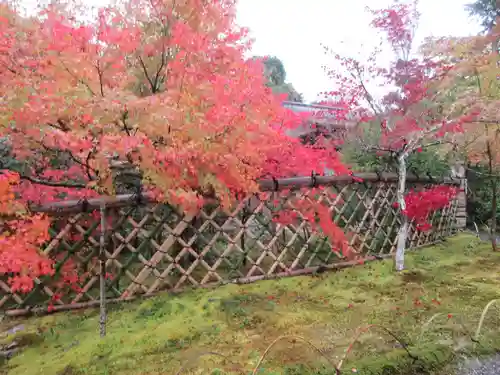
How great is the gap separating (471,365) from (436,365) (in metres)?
0.37

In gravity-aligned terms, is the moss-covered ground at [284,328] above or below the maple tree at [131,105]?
below

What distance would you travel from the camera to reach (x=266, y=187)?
6738 millimetres

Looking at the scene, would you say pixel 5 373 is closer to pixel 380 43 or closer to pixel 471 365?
pixel 471 365

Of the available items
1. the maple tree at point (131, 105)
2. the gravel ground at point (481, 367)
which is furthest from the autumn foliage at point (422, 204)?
the gravel ground at point (481, 367)

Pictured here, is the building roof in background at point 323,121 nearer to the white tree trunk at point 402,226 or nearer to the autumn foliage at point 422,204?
the white tree trunk at point 402,226

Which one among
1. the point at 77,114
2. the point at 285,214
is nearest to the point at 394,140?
the point at 285,214

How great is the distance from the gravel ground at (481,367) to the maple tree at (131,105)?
3567mm

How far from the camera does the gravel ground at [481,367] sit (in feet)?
11.0

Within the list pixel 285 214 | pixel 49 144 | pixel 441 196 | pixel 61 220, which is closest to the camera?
pixel 49 144

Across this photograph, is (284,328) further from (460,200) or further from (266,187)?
(460,200)

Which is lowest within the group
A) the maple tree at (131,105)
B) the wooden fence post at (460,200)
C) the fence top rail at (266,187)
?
the wooden fence post at (460,200)

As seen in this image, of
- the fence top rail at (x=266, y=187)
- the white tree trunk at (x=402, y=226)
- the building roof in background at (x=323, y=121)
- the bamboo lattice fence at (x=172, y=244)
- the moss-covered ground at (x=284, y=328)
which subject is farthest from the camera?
the building roof in background at (x=323, y=121)

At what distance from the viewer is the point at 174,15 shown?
5547 millimetres

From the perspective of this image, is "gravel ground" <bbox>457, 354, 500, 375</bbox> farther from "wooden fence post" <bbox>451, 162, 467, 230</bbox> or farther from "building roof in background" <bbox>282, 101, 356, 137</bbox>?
"wooden fence post" <bbox>451, 162, 467, 230</bbox>
